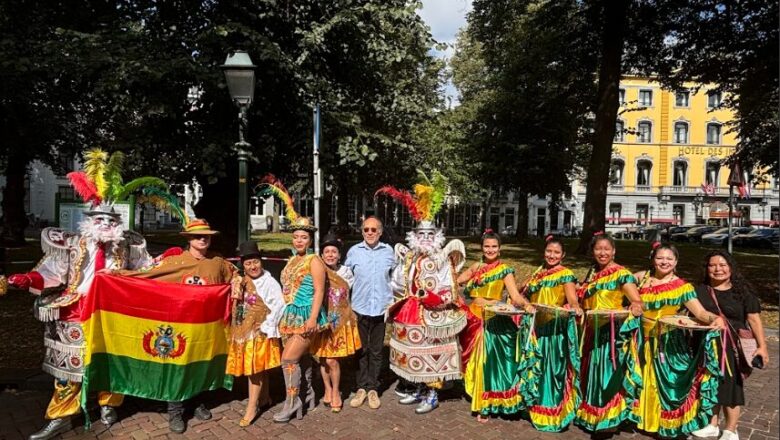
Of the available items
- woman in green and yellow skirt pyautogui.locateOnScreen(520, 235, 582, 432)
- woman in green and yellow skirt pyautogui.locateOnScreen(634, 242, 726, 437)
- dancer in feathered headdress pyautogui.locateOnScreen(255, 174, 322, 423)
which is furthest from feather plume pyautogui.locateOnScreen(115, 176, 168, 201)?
woman in green and yellow skirt pyautogui.locateOnScreen(634, 242, 726, 437)

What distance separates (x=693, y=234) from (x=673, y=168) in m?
19.7

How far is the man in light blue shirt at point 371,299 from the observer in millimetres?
5277

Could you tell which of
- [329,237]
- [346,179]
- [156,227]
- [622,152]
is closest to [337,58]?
[346,179]

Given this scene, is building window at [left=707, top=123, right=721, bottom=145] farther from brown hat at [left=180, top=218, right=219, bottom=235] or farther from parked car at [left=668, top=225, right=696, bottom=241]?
brown hat at [left=180, top=218, right=219, bottom=235]

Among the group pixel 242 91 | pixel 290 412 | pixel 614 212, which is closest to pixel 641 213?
pixel 614 212

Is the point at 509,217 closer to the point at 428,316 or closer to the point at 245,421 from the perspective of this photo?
the point at 428,316

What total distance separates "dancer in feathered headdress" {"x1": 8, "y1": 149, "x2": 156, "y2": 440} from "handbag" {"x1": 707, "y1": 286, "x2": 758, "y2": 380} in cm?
577

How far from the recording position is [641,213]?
2231 inches

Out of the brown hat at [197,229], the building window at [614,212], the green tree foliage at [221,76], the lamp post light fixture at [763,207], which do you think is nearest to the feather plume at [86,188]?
the brown hat at [197,229]

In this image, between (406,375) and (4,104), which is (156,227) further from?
(406,375)

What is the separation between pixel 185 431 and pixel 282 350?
3.72 ft

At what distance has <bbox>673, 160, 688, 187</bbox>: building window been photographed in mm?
56244

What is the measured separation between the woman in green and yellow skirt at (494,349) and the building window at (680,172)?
200ft

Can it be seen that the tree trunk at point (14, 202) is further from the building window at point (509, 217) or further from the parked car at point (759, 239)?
the building window at point (509, 217)
